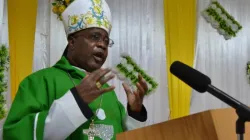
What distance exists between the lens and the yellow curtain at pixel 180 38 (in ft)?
13.4

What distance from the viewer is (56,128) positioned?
179 centimetres

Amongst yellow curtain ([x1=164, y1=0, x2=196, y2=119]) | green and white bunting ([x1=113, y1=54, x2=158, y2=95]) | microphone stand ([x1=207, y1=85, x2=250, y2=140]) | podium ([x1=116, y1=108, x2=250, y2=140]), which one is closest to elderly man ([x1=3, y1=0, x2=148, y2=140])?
podium ([x1=116, y1=108, x2=250, y2=140])

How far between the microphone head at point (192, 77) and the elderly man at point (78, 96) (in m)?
0.58

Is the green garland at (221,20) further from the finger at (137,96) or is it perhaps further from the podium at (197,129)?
the podium at (197,129)

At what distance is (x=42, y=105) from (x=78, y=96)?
9.8 inches

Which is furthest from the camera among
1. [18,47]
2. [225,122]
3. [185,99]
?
[185,99]

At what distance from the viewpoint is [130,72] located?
4055 millimetres

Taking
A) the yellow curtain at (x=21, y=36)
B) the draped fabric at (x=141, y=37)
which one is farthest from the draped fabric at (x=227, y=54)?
the yellow curtain at (x=21, y=36)

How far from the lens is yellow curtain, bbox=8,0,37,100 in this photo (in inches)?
146

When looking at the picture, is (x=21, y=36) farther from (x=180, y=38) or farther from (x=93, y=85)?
(x=93, y=85)

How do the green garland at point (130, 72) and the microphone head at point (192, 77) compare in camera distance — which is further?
the green garland at point (130, 72)

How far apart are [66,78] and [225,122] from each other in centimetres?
119

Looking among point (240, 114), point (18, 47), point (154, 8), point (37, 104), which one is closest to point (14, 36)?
point (18, 47)

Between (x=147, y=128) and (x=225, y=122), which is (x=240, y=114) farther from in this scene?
(x=147, y=128)
